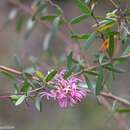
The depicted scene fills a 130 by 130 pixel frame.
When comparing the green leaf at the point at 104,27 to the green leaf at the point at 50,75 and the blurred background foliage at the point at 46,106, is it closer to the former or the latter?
the green leaf at the point at 50,75

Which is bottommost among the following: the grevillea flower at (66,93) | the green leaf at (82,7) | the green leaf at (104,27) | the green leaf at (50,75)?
the grevillea flower at (66,93)

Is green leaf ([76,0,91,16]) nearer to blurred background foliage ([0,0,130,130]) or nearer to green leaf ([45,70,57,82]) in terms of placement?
green leaf ([45,70,57,82])

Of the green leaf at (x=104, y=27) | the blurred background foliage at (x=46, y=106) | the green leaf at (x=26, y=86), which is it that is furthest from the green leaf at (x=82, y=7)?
the blurred background foliage at (x=46, y=106)

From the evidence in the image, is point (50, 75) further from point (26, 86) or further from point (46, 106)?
point (46, 106)

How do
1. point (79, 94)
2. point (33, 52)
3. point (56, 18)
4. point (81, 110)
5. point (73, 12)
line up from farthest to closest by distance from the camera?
point (73, 12), point (33, 52), point (81, 110), point (56, 18), point (79, 94)

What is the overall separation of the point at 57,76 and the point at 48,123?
1.83 metres

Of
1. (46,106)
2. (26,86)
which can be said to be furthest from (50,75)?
(46,106)

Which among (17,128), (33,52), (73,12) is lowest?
(17,128)

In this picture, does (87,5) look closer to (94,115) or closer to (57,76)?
(57,76)

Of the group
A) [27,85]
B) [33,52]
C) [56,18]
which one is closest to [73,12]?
[33,52]

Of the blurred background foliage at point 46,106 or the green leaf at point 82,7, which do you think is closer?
the green leaf at point 82,7

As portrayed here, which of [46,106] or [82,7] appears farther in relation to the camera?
[46,106]

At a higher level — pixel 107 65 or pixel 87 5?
pixel 87 5

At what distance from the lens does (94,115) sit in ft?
8.27
